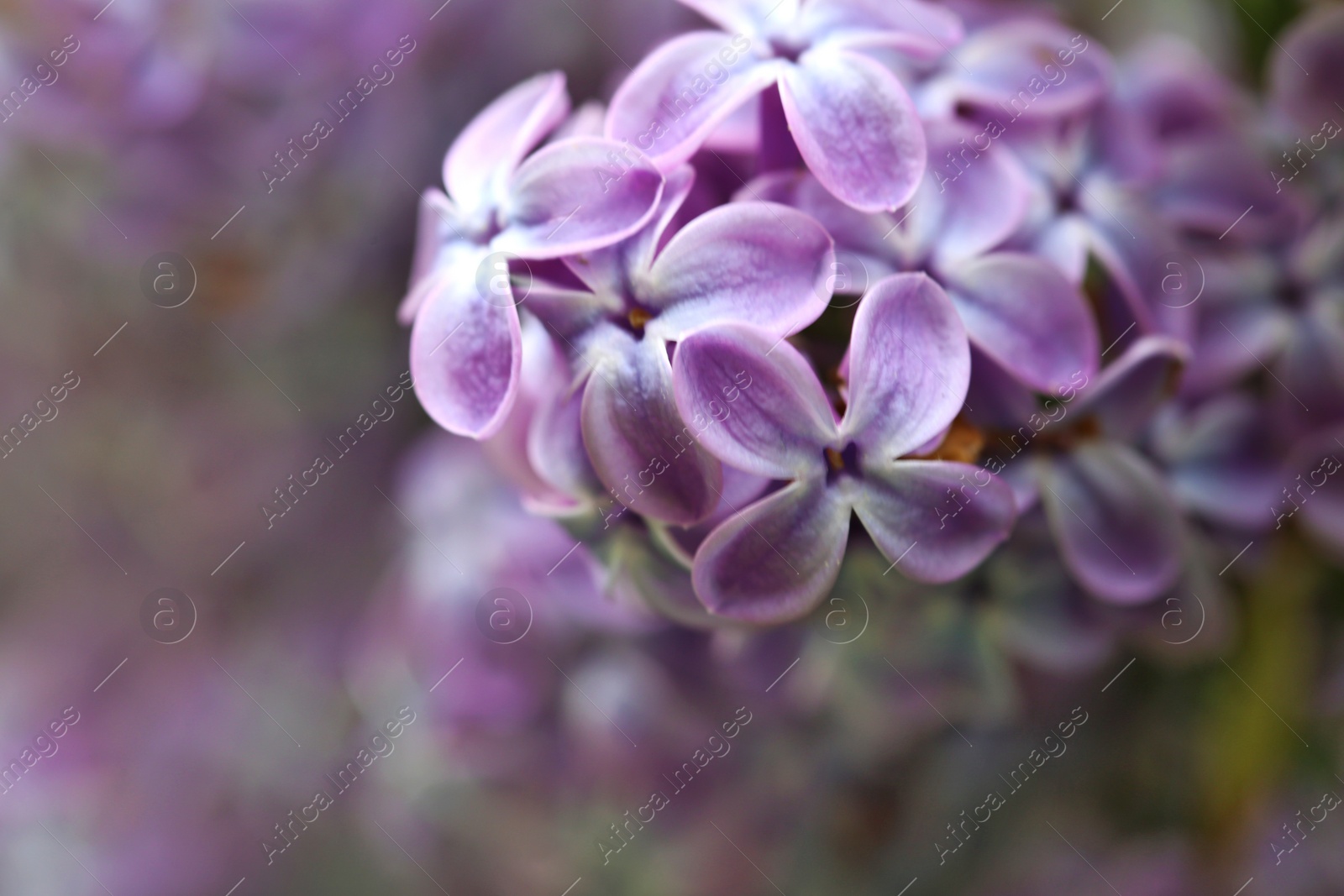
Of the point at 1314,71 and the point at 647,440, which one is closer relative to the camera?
the point at 647,440

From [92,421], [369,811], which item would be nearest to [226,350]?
[92,421]

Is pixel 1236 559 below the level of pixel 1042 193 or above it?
below

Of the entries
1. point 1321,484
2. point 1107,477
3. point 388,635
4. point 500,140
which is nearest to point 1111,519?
point 1107,477

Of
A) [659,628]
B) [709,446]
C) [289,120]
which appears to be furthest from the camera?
[289,120]

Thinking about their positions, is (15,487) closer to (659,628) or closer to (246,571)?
(246,571)

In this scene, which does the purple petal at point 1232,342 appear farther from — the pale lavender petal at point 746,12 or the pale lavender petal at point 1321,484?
the pale lavender petal at point 746,12

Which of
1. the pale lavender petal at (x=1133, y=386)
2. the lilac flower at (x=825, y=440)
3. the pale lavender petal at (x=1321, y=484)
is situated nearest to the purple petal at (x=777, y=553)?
the lilac flower at (x=825, y=440)

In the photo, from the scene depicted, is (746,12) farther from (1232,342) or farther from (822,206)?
(1232,342)

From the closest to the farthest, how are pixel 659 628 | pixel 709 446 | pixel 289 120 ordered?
1. pixel 709 446
2. pixel 659 628
3. pixel 289 120
